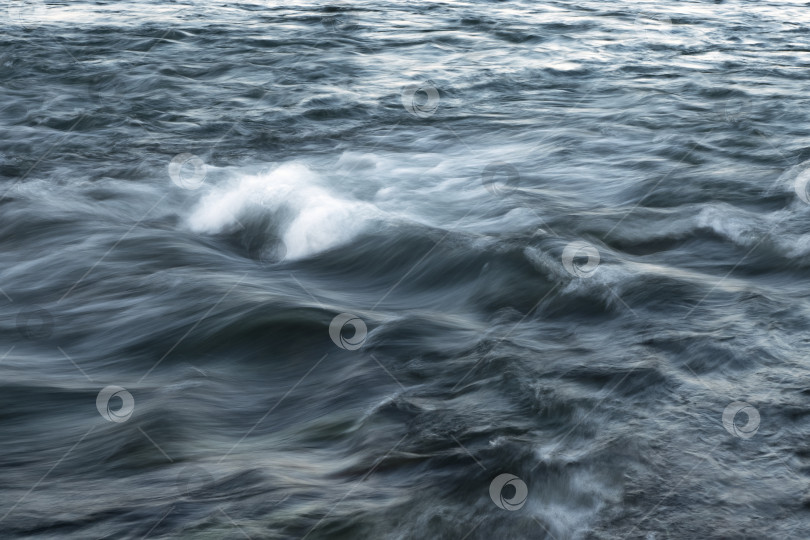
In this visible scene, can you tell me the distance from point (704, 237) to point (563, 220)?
3.60ft

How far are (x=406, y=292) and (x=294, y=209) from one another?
1.67m

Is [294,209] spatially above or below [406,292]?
below

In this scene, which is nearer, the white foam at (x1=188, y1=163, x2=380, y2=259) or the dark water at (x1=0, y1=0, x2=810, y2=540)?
the dark water at (x1=0, y1=0, x2=810, y2=540)

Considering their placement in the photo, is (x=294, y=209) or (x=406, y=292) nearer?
(x=406, y=292)

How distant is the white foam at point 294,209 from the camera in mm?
7281

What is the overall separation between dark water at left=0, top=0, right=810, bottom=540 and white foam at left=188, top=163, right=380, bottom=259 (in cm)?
3

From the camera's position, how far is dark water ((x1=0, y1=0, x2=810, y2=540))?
Answer: 392 cm

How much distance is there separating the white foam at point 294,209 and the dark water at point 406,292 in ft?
0.11

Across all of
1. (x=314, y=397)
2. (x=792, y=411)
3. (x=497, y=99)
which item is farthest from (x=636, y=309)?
(x=497, y=99)

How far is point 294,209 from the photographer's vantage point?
7.68 meters

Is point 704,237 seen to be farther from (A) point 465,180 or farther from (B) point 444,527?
(B) point 444,527

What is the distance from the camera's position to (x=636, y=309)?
5.75 m

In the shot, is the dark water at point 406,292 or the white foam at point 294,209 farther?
the white foam at point 294,209

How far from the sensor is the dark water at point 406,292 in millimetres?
3922
